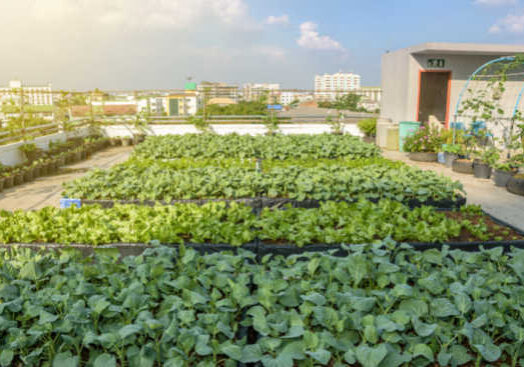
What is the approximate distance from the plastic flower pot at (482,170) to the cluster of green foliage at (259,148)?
216 centimetres

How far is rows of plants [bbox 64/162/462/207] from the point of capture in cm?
507

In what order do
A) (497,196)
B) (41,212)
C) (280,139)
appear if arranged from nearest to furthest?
(41,212)
(497,196)
(280,139)

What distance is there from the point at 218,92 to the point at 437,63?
692 cm

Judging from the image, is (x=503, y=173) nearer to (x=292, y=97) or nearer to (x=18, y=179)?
(x=292, y=97)

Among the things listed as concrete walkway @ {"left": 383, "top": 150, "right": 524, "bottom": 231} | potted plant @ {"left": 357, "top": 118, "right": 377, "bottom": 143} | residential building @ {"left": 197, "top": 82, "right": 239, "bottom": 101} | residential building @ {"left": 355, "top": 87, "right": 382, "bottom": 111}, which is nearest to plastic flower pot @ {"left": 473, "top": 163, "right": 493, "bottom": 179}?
concrete walkway @ {"left": 383, "top": 150, "right": 524, "bottom": 231}

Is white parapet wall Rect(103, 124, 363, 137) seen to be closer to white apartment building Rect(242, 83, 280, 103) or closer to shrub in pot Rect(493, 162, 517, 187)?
white apartment building Rect(242, 83, 280, 103)

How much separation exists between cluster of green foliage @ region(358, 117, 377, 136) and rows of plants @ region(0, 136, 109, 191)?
26.6 ft

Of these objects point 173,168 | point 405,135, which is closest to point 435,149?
point 405,135

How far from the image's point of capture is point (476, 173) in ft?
28.4

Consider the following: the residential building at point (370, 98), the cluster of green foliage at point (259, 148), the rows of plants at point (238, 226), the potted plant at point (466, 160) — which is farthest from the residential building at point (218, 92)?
the rows of plants at point (238, 226)

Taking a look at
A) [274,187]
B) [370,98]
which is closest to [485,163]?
[274,187]

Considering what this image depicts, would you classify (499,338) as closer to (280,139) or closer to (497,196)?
(497,196)

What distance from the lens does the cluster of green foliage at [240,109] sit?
48.2 ft

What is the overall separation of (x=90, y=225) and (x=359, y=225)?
2.30 metres
